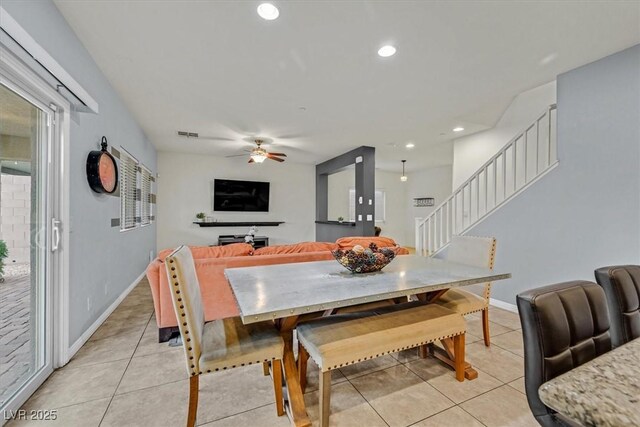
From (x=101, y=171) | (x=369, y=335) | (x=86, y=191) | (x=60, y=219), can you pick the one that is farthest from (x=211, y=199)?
(x=369, y=335)

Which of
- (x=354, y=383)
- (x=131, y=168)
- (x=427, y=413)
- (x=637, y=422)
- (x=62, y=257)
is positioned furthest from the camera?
(x=131, y=168)

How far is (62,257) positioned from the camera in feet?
6.75

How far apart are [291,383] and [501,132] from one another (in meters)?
4.67

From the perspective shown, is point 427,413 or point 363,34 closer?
point 427,413

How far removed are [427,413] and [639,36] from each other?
336cm

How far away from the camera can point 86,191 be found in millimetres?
2482

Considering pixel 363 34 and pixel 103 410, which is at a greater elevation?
pixel 363 34

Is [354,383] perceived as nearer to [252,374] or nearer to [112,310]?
[252,374]

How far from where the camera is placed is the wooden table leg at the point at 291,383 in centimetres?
150

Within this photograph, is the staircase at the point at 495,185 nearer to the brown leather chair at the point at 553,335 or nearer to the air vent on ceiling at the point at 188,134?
the brown leather chair at the point at 553,335

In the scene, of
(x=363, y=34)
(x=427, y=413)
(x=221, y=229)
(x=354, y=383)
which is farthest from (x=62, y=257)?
(x=221, y=229)

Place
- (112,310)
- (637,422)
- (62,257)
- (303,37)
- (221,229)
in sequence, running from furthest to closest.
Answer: (221,229), (112,310), (303,37), (62,257), (637,422)

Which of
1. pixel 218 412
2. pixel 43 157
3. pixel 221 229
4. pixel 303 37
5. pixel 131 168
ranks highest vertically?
pixel 303 37

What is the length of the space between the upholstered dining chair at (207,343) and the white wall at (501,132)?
3958 mm
